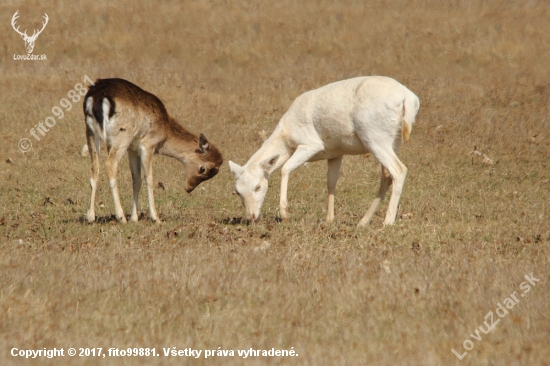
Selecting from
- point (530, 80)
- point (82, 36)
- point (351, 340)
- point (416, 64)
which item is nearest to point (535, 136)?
point (530, 80)

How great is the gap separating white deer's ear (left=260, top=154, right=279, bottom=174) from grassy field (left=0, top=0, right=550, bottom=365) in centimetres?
74

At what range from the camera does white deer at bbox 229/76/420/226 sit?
10492 millimetres

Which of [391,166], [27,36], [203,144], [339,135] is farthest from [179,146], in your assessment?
[27,36]

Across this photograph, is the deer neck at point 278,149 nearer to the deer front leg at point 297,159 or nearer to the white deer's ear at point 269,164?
the white deer's ear at point 269,164

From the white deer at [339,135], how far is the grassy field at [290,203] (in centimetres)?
58

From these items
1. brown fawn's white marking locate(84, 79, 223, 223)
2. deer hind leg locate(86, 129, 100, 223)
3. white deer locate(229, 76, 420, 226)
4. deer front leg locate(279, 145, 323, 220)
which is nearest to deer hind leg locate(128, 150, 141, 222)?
brown fawn's white marking locate(84, 79, 223, 223)

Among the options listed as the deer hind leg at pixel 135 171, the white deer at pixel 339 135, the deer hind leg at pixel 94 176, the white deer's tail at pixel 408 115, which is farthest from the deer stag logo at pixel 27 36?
the white deer's tail at pixel 408 115

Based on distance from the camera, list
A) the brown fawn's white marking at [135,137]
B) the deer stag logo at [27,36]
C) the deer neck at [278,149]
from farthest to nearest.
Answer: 1. the deer stag logo at [27,36]
2. the deer neck at [278,149]
3. the brown fawn's white marking at [135,137]

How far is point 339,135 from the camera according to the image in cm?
1093

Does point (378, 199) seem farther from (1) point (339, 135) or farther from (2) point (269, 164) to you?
(2) point (269, 164)

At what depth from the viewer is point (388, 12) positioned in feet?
95.0

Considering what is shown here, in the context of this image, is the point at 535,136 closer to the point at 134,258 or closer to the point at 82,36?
the point at 134,258

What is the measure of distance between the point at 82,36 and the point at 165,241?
18411mm

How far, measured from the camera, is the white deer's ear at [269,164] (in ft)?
36.8
